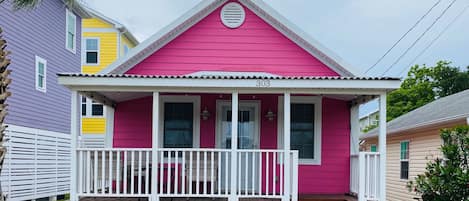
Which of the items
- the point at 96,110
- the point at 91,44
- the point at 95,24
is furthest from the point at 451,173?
the point at 95,24

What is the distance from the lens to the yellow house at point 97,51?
2491 cm

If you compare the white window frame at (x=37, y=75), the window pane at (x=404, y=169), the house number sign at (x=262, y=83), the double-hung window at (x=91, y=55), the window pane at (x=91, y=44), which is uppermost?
the window pane at (x=91, y=44)

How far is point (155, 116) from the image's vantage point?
9.49 meters

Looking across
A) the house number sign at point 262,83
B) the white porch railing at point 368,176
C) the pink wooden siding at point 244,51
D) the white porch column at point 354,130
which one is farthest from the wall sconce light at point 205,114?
the white porch railing at point 368,176

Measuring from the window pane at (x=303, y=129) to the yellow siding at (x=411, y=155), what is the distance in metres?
3.35

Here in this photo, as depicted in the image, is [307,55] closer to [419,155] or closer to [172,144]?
[172,144]

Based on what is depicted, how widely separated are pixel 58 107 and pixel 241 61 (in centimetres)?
926

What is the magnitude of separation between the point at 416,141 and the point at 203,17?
8396mm

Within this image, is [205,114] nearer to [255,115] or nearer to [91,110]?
[255,115]

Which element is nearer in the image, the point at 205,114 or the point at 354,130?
the point at 205,114

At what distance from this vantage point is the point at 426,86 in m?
32.8

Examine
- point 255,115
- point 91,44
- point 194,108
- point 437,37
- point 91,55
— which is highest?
point 437,37

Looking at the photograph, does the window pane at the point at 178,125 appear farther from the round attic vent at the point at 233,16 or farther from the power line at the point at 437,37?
the power line at the point at 437,37

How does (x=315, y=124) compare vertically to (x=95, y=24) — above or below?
below
